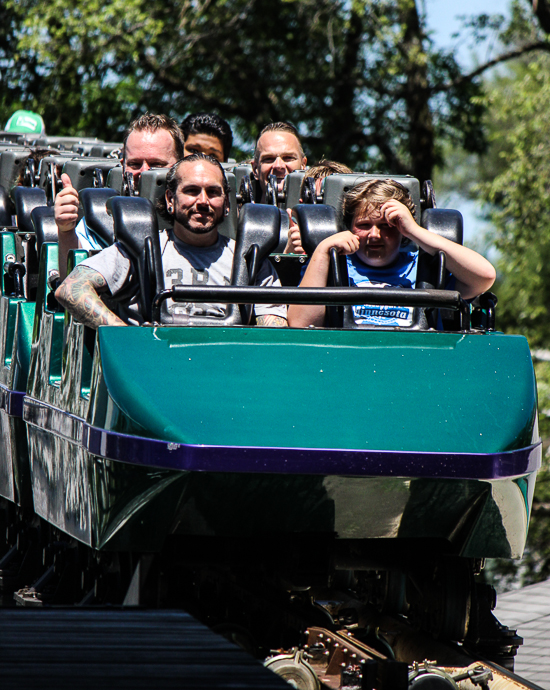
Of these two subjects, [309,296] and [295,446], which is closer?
[295,446]

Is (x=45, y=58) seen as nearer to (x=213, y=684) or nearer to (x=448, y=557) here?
(x=448, y=557)

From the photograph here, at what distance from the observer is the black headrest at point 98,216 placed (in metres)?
5.86

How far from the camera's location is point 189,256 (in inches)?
205

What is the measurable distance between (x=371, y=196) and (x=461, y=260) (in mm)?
477

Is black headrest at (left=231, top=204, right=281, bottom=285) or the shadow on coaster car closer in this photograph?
the shadow on coaster car

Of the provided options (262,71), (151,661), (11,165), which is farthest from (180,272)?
(262,71)

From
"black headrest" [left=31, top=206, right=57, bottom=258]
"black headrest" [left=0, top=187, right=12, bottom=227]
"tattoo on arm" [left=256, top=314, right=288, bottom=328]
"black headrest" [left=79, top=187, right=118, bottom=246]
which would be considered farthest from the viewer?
"black headrest" [left=0, top=187, right=12, bottom=227]

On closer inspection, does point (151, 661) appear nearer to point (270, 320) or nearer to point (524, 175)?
point (270, 320)

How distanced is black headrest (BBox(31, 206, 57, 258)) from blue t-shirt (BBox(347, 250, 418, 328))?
1.87m

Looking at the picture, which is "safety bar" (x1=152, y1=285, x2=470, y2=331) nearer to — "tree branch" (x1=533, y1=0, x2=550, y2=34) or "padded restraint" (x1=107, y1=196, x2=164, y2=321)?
"padded restraint" (x1=107, y1=196, x2=164, y2=321)

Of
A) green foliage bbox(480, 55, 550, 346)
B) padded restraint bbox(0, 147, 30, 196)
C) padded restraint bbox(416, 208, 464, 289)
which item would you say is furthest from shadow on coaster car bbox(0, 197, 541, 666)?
green foliage bbox(480, 55, 550, 346)

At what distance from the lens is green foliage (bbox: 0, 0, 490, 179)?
14914mm

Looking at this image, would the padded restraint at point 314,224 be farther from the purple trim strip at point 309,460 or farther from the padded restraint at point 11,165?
the padded restraint at point 11,165

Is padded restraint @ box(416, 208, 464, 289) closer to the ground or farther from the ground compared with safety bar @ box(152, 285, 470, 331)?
farther from the ground
